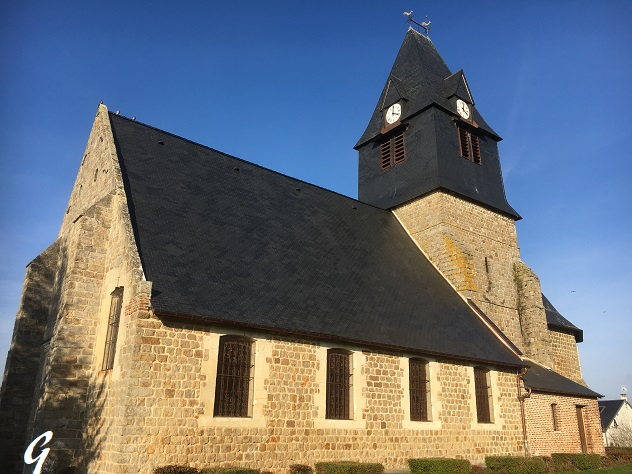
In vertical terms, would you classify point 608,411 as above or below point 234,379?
above

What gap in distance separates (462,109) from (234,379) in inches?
701

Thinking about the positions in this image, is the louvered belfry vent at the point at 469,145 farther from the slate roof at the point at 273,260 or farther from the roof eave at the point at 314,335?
the roof eave at the point at 314,335

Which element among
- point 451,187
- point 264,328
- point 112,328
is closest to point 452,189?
point 451,187

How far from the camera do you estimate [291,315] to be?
41.1 feet

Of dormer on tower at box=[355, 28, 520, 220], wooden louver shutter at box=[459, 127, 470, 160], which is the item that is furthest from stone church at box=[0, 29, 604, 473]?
wooden louver shutter at box=[459, 127, 470, 160]

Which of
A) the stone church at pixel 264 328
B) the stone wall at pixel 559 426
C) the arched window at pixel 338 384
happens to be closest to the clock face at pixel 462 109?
the stone church at pixel 264 328

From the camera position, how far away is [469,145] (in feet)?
78.0

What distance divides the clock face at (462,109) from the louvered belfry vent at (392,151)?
9.14 feet

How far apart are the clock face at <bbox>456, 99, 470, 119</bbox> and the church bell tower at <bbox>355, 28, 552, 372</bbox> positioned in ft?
0.17

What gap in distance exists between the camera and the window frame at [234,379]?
36.2 feet

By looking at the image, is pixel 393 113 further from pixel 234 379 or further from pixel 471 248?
pixel 234 379

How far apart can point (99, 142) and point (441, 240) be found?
1268 cm

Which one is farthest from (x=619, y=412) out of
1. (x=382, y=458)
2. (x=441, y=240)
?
(x=382, y=458)

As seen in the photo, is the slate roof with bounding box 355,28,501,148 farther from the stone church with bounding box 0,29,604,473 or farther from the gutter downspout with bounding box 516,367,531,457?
the gutter downspout with bounding box 516,367,531,457
